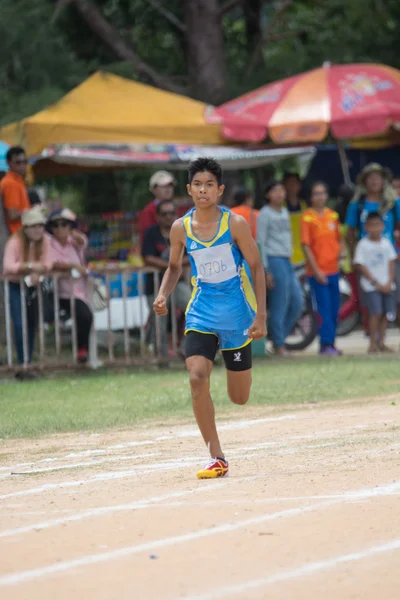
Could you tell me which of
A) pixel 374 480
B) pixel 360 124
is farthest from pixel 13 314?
pixel 374 480

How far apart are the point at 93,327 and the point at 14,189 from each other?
75.9 inches

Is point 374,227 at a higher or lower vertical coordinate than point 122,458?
higher

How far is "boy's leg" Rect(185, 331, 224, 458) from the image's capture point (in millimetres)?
7691

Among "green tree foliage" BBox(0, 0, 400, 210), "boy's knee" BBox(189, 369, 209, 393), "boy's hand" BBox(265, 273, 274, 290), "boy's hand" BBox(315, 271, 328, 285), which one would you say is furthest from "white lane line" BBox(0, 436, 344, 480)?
"green tree foliage" BBox(0, 0, 400, 210)

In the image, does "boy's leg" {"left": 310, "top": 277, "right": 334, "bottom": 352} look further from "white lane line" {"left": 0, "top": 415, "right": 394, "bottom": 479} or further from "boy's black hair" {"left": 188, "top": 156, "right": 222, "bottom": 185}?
"boy's black hair" {"left": 188, "top": 156, "right": 222, "bottom": 185}

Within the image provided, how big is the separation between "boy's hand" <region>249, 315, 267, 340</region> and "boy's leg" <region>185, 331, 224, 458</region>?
24cm

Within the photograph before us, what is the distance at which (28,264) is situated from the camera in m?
13.8

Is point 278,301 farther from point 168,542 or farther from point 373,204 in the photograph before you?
point 168,542

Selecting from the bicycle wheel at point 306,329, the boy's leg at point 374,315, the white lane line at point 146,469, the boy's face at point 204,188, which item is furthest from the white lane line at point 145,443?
the bicycle wheel at point 306,329

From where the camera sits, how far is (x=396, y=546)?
5.46 meters

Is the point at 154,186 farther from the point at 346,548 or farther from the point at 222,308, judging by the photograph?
the point at 346,548

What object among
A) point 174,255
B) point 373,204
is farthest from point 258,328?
point 373,204

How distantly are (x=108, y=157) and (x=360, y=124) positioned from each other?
3326mm

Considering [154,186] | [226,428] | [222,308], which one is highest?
[154,186]
